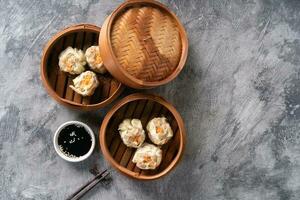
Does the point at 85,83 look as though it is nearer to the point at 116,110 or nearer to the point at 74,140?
the point at 116,110

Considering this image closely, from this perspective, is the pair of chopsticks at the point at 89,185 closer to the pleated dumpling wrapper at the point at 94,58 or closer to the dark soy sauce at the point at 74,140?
the dark soy sauce at the point at 74,140

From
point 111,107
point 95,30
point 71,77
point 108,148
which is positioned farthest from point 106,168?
point 95,30

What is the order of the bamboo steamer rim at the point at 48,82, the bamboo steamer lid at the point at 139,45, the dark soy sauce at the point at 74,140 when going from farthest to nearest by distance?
1. the dark soy sauce at the point at 74,140
2. the bamboo steamer rim at the point at 48,82
3. the bamboo steamer lid at the point at 139,45

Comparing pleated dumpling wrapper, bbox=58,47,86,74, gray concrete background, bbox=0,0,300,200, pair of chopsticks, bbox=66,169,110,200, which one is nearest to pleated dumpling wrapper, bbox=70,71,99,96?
pleated dumpling wrapper, bbox=58,47,86,74

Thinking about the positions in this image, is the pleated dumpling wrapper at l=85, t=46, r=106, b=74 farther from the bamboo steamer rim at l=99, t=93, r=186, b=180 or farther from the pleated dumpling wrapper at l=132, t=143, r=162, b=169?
the pleated dumpling wrapper at l=132, t=143, r=162, b=169

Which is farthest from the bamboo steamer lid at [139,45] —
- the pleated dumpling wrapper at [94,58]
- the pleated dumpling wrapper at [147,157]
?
the pleated dumpling wrapper at [147,157]

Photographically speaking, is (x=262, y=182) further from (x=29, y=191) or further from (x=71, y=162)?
(x=29, y=191)
